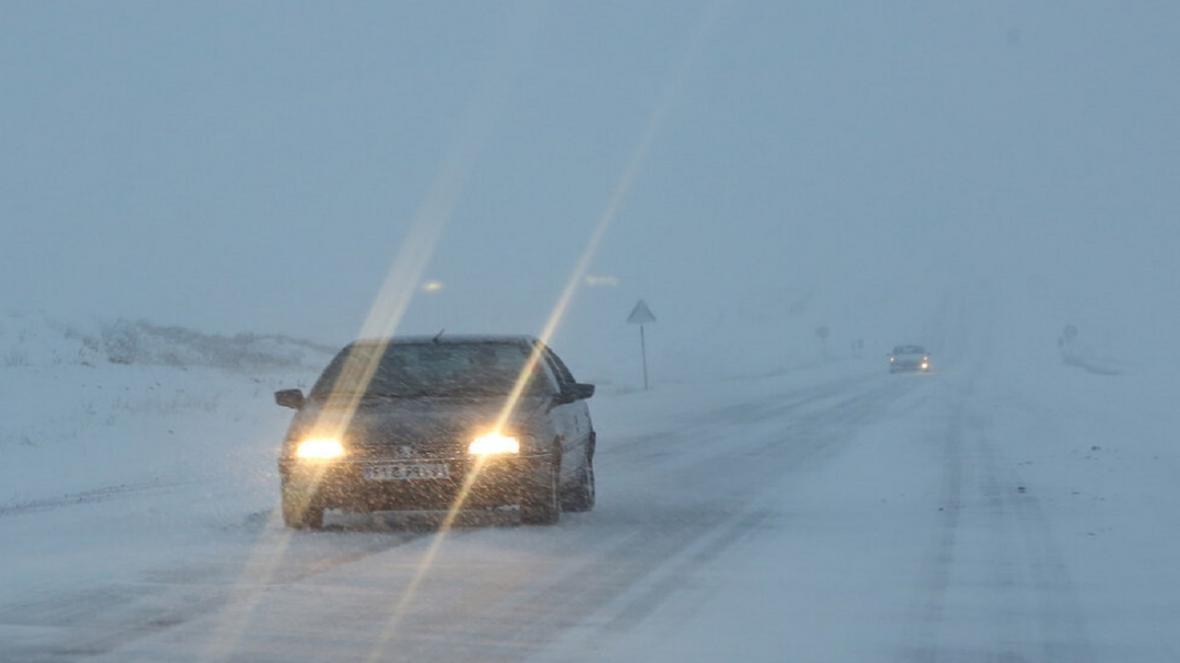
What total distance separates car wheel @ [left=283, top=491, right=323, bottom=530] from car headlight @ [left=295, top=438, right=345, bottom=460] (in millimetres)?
301

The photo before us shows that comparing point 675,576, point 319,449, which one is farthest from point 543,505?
point 675,576

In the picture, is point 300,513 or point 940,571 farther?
Answer: point 300,513

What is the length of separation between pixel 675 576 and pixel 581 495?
4129 mm

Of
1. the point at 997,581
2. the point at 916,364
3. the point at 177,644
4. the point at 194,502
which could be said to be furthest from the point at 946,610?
the point at 916,364

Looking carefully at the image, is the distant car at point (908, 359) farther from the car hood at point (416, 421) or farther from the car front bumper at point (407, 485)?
the car front bumper at point (407, 485)

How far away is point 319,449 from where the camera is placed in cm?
1155

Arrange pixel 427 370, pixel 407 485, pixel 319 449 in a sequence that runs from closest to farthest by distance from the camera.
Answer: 1. pixel 407 485
2. pixel 319 449
3. pixel 427 370

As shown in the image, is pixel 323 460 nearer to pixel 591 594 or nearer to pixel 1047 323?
pixel 591 594

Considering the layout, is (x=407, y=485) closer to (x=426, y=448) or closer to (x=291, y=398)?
(x=426, y=448)

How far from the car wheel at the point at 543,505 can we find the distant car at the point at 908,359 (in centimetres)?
5406

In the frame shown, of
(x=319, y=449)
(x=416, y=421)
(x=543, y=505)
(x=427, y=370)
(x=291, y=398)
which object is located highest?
(x=427, y=370)

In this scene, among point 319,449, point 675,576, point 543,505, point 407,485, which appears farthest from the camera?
point 543,505

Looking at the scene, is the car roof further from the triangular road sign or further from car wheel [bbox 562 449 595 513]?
car wheel [bbox 562 449 595 513]

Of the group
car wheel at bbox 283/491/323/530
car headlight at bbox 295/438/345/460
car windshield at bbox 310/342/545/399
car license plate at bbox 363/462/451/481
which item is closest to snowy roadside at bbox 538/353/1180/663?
car license plate at bbox 363/462/451/481
